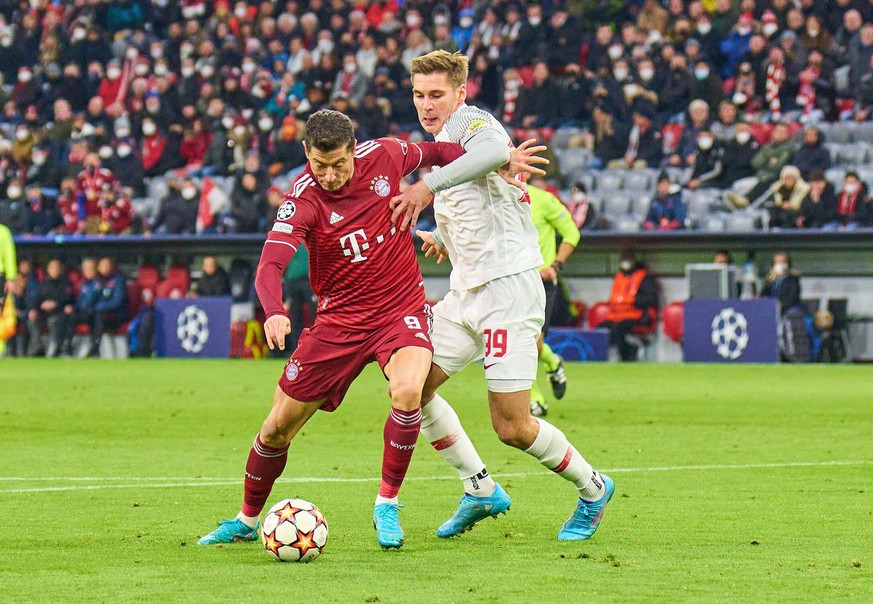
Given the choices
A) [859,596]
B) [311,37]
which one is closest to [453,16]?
[311,37]

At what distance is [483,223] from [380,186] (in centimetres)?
54

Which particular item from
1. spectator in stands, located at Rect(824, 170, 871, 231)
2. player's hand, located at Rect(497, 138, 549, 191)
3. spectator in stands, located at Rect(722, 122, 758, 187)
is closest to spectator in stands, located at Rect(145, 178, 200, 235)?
spectator in stands, located at Rect(722, 122, 758, 187)

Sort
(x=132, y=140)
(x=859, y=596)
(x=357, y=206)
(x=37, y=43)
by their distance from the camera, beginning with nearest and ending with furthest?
1. (x=859, y=596)
2. (x=357, y=206)
3. (x=132, y=140)
4. (x=37, y=43)

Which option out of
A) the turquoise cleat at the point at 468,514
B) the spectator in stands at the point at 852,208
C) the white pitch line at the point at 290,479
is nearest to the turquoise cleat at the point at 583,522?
the turquoise cleat at the point at 468,514

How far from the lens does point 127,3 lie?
30.5m

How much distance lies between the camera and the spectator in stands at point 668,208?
866 inches

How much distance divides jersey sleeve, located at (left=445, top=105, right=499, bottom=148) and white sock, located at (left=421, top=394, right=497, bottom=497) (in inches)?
46.6

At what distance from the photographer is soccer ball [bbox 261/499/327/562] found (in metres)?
5.68

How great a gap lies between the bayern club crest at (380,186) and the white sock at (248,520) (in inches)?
59.1

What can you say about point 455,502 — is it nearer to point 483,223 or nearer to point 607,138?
point 483,223

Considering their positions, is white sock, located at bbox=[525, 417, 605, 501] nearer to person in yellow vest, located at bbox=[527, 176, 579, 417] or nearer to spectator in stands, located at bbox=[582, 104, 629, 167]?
person in yellow vest, located at bbox=[527, 176, 579, 417]

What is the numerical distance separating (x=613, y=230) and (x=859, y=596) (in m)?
17.7

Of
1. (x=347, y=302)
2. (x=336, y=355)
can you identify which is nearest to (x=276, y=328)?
Result: (x=336, y=355)

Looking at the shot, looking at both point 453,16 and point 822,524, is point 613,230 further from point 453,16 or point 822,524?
point 822,524
